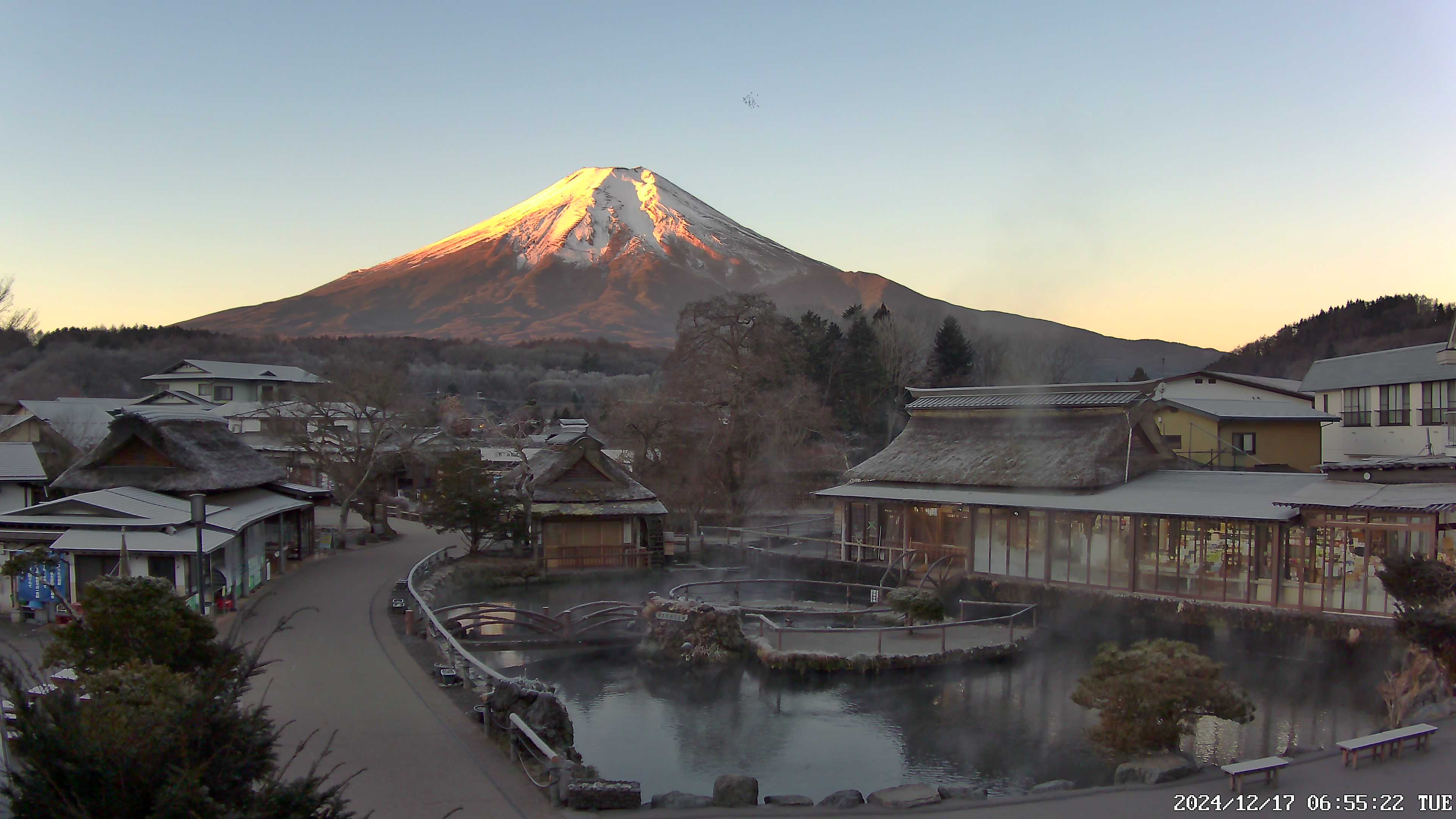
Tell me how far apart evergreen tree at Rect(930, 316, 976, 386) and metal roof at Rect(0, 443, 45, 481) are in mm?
32606

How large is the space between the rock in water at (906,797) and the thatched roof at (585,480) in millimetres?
16166

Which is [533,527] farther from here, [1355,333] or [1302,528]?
[1355,333]

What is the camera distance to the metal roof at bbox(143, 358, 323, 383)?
53.3 metres

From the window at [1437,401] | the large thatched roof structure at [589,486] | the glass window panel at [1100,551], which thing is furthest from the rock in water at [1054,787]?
the window at [1437,401]

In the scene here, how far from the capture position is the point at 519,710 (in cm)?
977

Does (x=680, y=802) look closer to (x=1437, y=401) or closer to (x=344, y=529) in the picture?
(x=344, y=529)

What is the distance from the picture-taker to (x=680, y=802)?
8.08 m

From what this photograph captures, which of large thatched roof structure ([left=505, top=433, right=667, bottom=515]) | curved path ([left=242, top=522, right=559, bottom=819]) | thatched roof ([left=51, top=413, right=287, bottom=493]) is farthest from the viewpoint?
large thatched roof structure ([left=505, top=433, right=667, bottom=515])

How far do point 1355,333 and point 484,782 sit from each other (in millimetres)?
61488

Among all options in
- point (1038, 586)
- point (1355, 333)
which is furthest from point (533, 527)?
point (1355, 333)

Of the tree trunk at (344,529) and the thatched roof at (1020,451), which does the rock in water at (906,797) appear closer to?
the thatched roof at (1020,451)

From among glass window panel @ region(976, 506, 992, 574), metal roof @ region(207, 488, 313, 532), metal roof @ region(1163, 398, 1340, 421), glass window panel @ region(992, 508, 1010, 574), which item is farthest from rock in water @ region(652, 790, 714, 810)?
metal roof @ region(1163, 398, 1340, 421)

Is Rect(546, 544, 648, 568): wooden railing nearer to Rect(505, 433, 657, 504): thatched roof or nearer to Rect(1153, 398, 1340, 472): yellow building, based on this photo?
Rect(505, 433, 657, 504): thatched roof

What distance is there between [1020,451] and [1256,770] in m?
13.5
